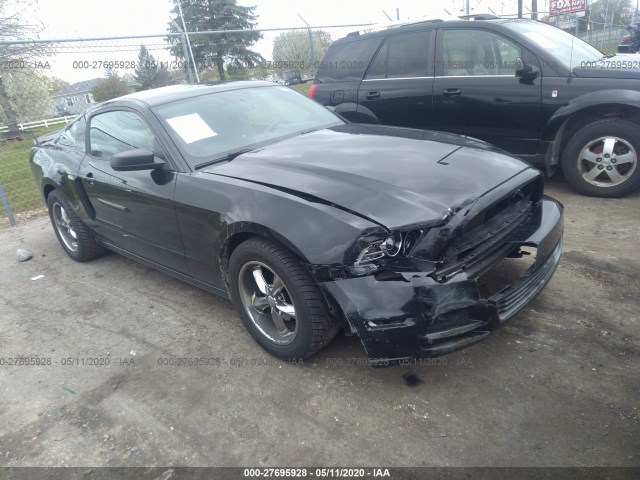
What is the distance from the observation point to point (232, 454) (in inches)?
90.5

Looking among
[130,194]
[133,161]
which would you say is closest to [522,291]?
[133,161]

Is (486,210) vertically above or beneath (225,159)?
beneath

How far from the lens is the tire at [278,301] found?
8.18 feet

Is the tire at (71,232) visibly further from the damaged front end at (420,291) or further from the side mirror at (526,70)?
the side mirror at (526,70)

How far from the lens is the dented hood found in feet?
7.85

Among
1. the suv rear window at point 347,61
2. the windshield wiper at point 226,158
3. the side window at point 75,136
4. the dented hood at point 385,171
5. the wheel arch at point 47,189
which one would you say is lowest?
the wheel arch at point 47,189

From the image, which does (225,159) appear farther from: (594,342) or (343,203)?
(594,342)

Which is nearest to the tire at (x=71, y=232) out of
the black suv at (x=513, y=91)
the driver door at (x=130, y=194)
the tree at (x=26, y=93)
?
the driver door at (x=130, y=194)

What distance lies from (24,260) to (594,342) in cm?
540

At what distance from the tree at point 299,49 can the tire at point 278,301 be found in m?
9.50

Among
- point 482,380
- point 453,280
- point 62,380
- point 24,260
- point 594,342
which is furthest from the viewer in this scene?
point 24,260

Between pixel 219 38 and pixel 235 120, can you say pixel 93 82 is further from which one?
pixel 235 120

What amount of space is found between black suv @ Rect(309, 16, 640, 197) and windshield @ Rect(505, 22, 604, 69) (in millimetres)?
20

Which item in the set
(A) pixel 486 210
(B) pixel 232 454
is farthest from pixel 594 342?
(B) pixel 232 454
